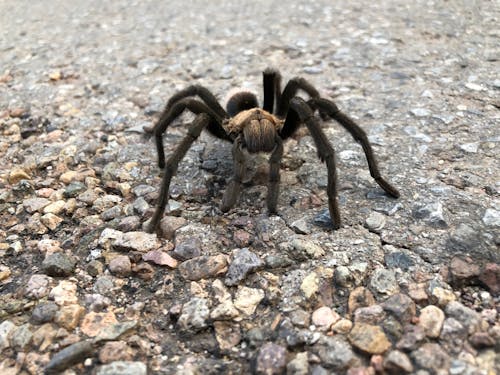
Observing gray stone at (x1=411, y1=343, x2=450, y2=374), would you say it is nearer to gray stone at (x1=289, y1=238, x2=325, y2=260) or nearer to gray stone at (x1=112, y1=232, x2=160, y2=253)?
gray stone at (x1=289, y1=238, x2=325, y2=260)

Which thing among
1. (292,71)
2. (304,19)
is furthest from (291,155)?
(304,19)

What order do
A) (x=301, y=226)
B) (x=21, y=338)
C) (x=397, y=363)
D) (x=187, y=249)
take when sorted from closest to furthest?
(x=397, y=363)
(x=21, y=338)
(x=187, y=249)
(x=301, y=226)

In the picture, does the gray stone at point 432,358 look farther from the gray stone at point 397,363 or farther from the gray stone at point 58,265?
the gray stone at point 58,265

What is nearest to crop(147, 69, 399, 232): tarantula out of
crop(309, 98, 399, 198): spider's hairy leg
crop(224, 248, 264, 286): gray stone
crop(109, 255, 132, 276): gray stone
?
crop(309, 98, 399, 198): spider's hairy leg

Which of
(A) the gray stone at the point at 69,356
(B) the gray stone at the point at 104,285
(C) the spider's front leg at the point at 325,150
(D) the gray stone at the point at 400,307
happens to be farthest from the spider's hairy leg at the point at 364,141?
(A) the gray stone at the point at 69,356

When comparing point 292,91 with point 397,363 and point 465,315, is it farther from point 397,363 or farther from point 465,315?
point 397,363

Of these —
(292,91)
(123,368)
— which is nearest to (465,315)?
(123,368)

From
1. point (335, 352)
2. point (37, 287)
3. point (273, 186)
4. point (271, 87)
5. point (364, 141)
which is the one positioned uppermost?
point (271, 87)
